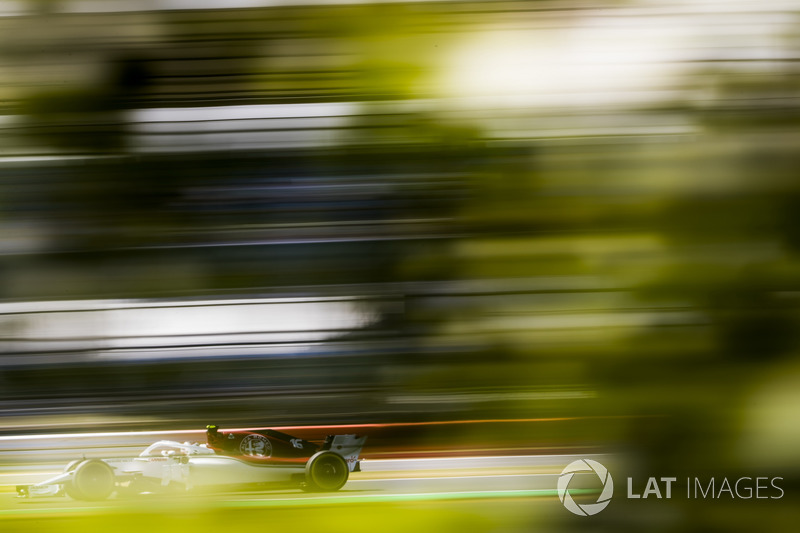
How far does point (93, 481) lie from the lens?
1.46m

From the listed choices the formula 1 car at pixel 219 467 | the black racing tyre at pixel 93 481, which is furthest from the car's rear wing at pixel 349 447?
the black racing tyre at pixel 93 481

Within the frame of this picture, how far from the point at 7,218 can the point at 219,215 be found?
1.92 ft

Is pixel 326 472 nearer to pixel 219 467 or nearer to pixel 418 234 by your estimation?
pixel 219 467

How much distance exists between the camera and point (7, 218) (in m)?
1.48

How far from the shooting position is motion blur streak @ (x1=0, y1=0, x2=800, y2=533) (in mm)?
1434

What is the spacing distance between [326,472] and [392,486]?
184 mm

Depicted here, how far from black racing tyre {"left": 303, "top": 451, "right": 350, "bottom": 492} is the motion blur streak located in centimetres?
7

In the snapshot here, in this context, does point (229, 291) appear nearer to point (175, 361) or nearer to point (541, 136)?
point (175, 361)

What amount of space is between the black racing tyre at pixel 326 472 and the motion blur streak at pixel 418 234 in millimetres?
66

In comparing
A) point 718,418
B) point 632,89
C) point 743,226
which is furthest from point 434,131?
point 718,418

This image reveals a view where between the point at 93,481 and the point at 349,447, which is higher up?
the point at 349,447

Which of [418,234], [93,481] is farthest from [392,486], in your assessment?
[93,481]

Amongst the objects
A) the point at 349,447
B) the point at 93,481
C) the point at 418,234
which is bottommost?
the point at 93,481

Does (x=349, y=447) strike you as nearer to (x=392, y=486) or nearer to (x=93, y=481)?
(x=392, y=486)
